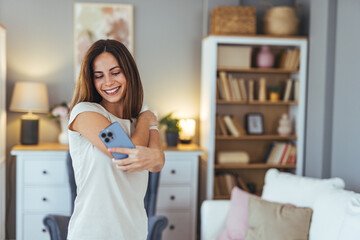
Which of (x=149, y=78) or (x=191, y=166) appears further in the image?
(x=149, y=78)

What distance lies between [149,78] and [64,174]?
121 centimetres

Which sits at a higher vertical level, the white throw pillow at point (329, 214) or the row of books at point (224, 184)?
the white throw pillow at point (329, 214)

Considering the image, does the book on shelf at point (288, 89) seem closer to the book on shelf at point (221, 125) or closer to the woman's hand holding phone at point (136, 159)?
the book on shelf at point (221, 125)

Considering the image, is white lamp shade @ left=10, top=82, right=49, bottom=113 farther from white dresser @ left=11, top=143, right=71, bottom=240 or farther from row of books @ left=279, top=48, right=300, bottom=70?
row of books @ left=279, top=48, right=300, bottom=70

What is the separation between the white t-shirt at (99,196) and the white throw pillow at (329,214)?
4.87 ft

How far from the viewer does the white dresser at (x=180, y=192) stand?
351cm

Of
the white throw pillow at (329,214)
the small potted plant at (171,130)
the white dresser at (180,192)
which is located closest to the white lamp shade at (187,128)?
the small potted plant at (171,130)

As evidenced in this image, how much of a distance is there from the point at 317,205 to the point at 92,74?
5.82 ft

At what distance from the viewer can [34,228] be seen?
3363 millimetres

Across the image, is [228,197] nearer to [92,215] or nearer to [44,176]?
[44,176]

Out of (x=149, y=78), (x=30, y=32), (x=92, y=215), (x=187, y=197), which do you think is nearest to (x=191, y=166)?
(x=187, y=197)

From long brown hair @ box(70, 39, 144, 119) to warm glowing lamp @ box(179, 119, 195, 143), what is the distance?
2.44m

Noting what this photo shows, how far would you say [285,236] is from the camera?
2.45m

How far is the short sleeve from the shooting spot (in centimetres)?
120
